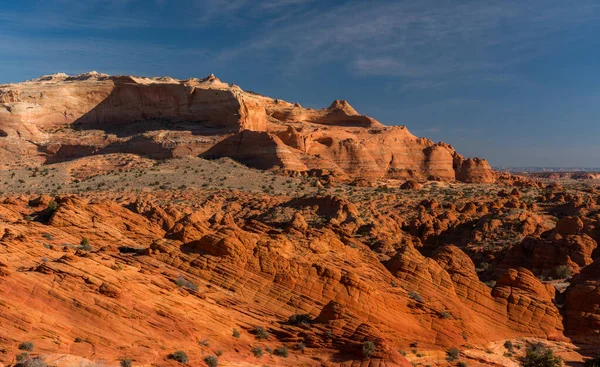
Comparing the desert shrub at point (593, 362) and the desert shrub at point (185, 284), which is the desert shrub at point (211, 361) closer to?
the desert shrub at point (185, 284)

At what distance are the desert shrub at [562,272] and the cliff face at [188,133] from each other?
3226cm

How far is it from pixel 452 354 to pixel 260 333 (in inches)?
225

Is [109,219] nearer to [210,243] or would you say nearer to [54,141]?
[210,243]

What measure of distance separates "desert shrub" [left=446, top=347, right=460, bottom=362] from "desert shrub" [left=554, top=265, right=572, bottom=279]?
12067 millimetres

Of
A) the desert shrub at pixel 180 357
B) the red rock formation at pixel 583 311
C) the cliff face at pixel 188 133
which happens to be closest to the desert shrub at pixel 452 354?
the red rock formation at pixel 583 311

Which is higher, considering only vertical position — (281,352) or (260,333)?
(260,333)

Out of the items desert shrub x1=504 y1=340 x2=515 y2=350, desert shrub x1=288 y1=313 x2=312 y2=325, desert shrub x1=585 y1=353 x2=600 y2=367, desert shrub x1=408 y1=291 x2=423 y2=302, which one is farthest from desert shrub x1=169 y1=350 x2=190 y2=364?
desert shrub x1=585 y1=353 x2=600 y2=367

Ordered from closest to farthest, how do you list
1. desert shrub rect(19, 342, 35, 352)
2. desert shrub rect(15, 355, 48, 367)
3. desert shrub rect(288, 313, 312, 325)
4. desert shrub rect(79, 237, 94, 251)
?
desert shrub rect(15, 355, 48, 367)
desert shrub rect(19, 342, 35, 352)
desert shrub rect(288, 313, 312, 325)
desert shrub rect(79, 237, 94, 251)

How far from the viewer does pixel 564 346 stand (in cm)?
1775

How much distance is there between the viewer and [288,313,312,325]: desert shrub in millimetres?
14617

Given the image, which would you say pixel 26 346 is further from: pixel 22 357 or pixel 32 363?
pixel 32 363

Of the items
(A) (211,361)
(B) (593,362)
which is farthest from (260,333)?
(B) (593,362)

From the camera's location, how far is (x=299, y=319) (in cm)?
1475

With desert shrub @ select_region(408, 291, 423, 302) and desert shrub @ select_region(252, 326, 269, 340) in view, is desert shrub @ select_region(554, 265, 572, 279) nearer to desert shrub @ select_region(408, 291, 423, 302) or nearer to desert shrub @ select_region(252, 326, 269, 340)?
desert shrub @ select_region(408, 291, 423, 302)
